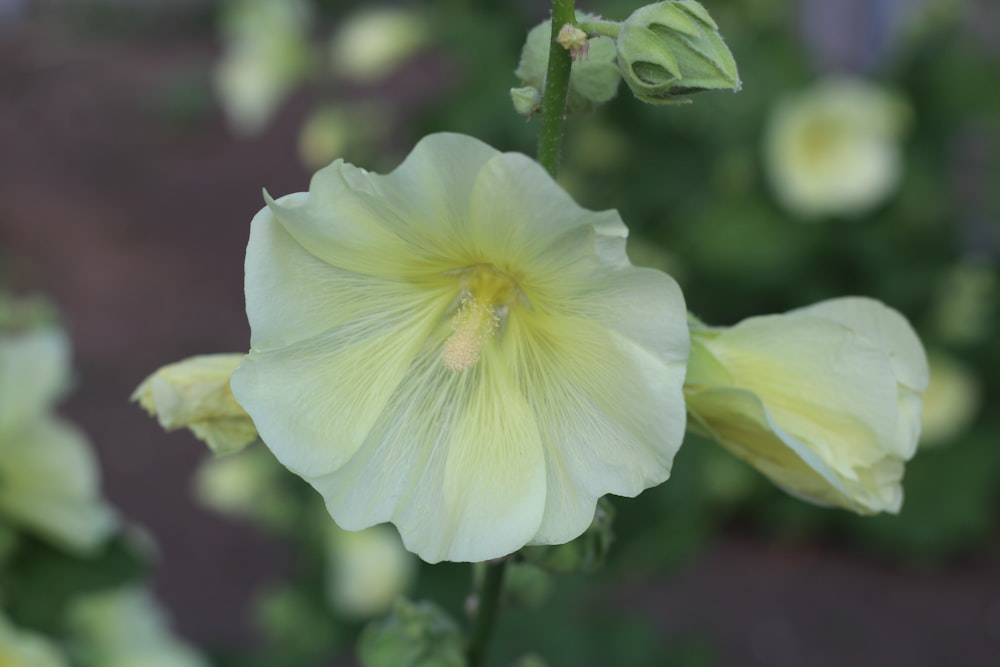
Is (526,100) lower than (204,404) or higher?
higher

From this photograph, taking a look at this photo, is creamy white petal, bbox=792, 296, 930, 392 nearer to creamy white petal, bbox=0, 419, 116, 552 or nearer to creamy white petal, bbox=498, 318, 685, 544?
creamy white petal, bbox=498, 318, 685, 544

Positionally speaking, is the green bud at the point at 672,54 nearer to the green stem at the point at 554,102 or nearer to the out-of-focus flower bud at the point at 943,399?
the green stem at the point at 554,102

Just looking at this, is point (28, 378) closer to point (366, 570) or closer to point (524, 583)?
point (524, 583)

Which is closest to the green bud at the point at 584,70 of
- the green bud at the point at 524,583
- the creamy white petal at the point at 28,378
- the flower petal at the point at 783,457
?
the flower petal at the point at 783,457

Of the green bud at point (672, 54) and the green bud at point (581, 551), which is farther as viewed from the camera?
the green bud at point (581, 551)

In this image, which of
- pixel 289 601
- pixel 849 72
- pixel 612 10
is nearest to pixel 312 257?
pixel 289 601

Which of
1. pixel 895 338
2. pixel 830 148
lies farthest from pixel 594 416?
pixel 830 148
